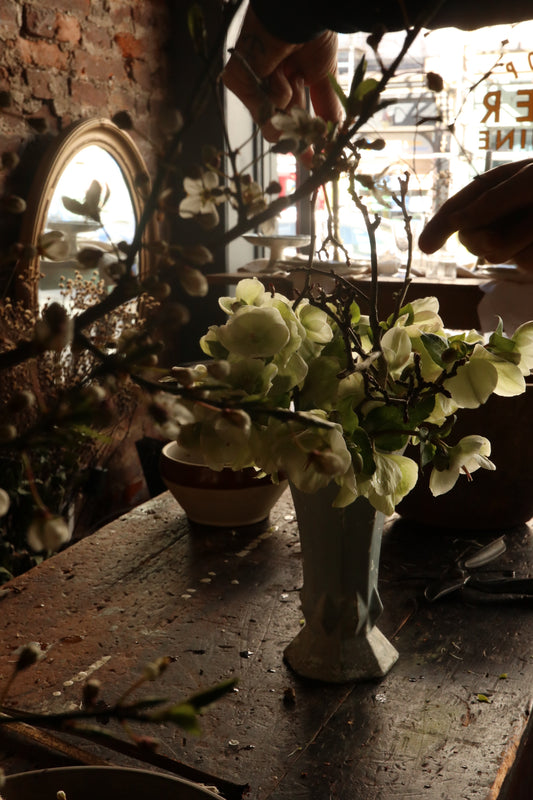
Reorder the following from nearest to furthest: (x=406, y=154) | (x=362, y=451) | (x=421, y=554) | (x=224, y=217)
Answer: (x=362, y=451) → (x=421, y=554) → (x=224, y=217) → (x=406, y=154)

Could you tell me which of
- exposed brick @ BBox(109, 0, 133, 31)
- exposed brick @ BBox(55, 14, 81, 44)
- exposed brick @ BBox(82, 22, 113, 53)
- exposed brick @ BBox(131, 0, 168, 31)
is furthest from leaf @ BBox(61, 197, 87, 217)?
exposed brick @ BBox(131, 0, 168, 31)

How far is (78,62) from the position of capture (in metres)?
2.40

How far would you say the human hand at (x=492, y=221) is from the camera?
0.94 metres

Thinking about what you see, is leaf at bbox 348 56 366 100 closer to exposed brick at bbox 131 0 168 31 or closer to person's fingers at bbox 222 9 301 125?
person's fingers at bbox 222 9 301 125

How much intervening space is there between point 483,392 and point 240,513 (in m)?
0.62

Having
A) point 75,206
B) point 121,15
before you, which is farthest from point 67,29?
point 75,206

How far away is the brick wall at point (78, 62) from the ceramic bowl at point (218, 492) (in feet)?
3.44

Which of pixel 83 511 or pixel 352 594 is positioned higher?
pixel 352 594

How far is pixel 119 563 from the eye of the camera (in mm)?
1151

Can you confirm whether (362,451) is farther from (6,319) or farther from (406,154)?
(406,154)

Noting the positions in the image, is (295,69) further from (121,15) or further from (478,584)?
(121,15)

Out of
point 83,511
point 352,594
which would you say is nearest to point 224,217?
point 83,511

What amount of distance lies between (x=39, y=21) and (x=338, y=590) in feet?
6.48

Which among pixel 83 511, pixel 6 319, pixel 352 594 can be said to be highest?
pixel 6 319
